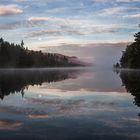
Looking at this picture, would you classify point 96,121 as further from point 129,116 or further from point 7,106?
point 7,106

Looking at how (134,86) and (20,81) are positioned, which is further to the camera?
(20,81)

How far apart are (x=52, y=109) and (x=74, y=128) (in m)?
5.46

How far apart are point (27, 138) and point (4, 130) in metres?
1.56

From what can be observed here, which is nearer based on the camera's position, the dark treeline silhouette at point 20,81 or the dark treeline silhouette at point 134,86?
the dark treeline silhouette at point 134,86

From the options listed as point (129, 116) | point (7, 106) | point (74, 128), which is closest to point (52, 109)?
point (7, 106)

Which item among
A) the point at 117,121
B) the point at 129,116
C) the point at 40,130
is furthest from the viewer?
the point at 129,116

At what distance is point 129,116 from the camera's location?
1641 centimetres

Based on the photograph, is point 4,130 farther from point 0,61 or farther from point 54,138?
point 0,61

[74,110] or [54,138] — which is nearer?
[54,138]

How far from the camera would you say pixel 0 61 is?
198m

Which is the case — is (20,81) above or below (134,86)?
above

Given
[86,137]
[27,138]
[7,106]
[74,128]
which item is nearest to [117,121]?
[74,128]

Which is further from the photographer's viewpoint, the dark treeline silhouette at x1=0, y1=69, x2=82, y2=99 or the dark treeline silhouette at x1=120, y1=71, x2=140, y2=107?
the dark treeline silhouette at x1=0, y1=69, x2=82, y2=99

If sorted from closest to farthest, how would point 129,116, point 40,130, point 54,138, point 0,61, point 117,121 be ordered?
point 54,138, point 40,130, point 117,121, point 129,116, point 0,61
